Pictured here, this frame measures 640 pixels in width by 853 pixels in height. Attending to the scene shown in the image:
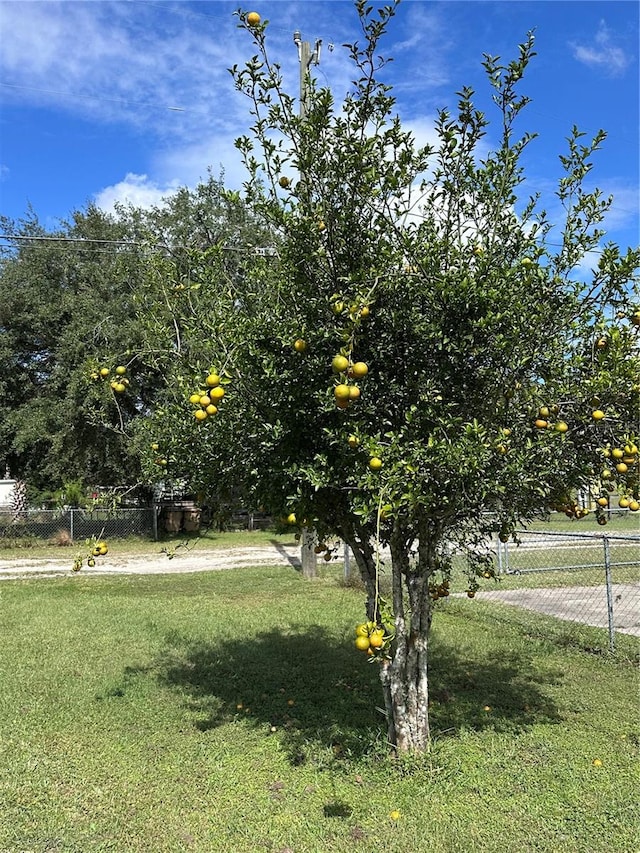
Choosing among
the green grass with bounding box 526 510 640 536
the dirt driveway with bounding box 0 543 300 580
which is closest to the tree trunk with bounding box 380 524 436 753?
the dirt driveway with bounding box 0 543 300 580

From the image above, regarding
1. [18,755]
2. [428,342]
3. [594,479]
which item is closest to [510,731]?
[594,479]

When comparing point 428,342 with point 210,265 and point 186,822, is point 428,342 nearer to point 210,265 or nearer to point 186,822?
point 210,265

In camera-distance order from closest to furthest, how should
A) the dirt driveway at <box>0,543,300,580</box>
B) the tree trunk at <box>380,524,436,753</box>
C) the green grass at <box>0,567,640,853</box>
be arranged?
the green grass at <box>0,567,640,853</box> < the tree trunk at <box>380,524,436,753</box> < the dirt driveway at <box>0,543,300,580</box>

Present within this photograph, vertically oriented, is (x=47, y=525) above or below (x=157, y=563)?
above

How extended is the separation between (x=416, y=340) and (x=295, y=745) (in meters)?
2.85

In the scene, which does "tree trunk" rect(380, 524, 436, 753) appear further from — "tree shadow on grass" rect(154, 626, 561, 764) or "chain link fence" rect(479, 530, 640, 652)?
"chain link fence" rect(479, 530, 640, 652)

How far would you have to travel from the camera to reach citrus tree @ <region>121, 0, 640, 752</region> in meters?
3.24

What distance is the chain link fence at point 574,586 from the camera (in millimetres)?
7715

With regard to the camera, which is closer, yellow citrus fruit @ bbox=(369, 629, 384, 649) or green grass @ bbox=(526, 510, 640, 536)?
yellow citrus fruit @ bbox=(369, 629, 384, 649)

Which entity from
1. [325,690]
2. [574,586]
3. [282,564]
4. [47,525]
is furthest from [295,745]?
[47,525]

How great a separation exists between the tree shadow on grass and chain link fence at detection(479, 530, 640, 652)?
1.33m

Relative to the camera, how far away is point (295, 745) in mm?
4555

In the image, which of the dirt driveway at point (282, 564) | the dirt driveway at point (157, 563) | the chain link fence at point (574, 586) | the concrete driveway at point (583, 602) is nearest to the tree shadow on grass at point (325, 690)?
the dirt driveway at point (282, 564)

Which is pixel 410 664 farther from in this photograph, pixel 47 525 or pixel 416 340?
pixel 47 525
